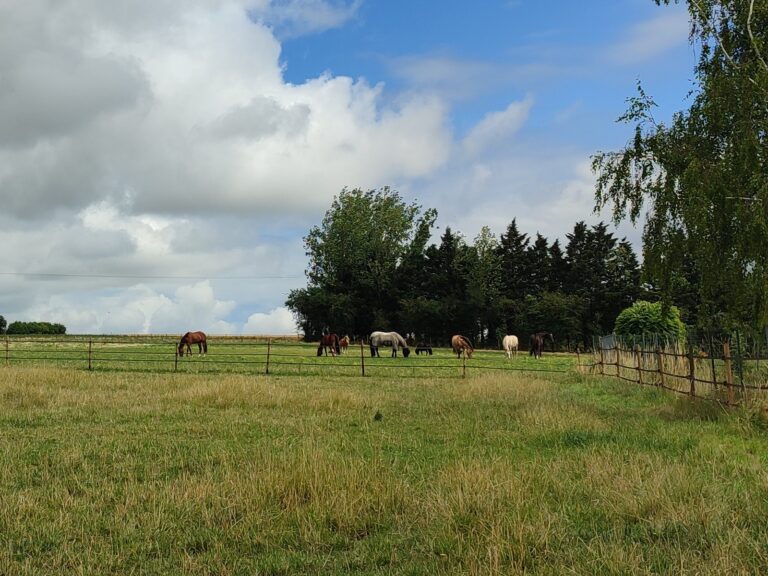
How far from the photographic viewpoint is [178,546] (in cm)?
508

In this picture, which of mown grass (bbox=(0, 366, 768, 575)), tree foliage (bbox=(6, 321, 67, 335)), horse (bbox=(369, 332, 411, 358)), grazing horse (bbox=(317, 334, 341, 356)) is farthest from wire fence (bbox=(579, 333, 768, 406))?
tree foliage (bbox=(6, 321, 67, 335))

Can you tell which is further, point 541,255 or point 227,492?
point 541,255

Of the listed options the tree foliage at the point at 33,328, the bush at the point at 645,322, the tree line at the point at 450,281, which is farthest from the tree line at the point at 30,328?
the bush at the point at 645,322

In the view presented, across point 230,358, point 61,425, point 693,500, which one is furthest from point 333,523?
point 230,358

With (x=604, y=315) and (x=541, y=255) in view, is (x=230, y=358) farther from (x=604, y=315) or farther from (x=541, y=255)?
(x=541, y=255)

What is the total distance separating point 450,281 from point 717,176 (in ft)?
187

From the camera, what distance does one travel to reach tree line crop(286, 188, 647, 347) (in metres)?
63.0

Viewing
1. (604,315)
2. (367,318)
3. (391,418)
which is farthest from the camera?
(367,318)

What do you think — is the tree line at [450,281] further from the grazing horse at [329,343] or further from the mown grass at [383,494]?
the mown grass at [383,494]

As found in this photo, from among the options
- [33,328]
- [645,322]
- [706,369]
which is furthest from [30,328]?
[706,369]

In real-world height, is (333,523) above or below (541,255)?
below

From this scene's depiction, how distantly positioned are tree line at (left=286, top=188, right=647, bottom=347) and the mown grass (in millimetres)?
51510

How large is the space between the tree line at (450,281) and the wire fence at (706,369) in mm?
39297

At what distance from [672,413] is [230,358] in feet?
78.9
